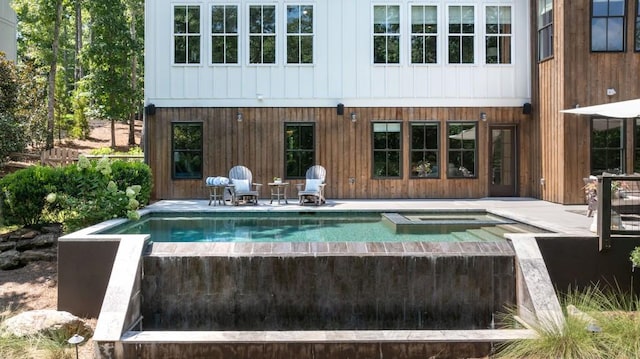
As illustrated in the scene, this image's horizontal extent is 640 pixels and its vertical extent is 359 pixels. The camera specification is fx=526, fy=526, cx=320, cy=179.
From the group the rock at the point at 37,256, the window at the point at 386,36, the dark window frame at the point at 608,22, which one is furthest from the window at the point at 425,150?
the rock at the point at 37,256

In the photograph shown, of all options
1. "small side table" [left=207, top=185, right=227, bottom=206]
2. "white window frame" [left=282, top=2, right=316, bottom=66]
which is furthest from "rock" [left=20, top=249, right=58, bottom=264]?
"white window frame" [left=282, top=2, right=316, bottom=66]

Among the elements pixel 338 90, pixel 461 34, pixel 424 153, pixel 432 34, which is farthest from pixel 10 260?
pixel 461 34

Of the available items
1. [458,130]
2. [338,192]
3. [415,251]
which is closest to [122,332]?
[415,251]

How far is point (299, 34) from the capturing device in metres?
13.6

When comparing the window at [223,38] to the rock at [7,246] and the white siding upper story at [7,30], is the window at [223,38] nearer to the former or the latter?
the rock at [7,246]

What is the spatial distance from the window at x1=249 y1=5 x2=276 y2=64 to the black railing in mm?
9022

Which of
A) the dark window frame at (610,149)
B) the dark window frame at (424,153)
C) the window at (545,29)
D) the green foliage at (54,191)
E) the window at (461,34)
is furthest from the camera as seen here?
the dark window frame at (424,153)

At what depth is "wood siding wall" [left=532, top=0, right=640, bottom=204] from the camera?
11625mm

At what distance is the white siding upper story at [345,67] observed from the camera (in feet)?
44.4

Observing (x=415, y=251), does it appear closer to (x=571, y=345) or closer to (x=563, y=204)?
(x=571, y=345)

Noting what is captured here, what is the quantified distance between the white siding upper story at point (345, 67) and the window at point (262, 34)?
9cm

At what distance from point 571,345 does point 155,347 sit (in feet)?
12.7

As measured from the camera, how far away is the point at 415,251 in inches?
255

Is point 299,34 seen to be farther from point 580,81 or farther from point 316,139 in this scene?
point 580,81
